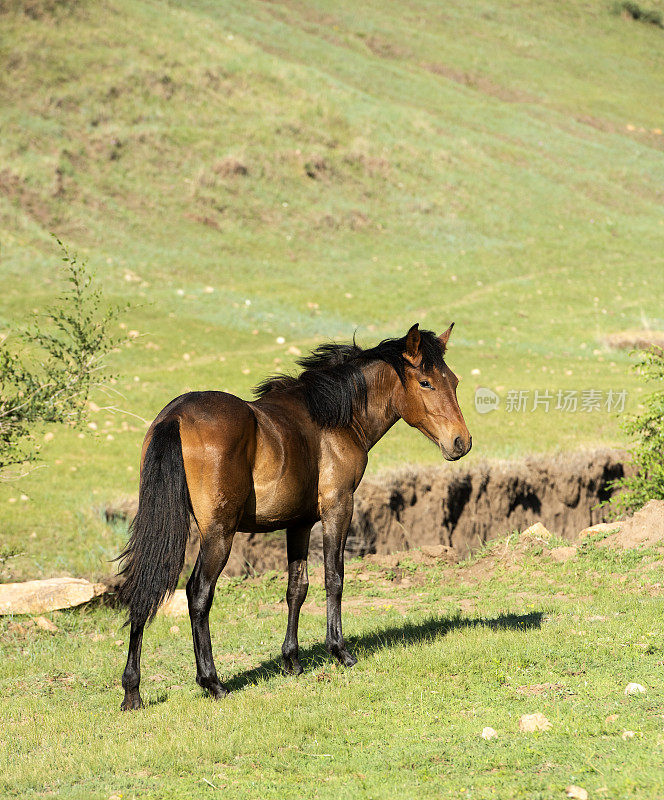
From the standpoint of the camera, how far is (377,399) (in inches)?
355

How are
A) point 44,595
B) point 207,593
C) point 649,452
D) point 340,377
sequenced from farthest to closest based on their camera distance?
point 649,452, point 44,595, point 340,377, point 207,593

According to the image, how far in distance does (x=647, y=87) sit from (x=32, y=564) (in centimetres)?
7125

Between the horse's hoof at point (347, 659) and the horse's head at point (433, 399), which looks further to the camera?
the horse's head at point (433, 399)

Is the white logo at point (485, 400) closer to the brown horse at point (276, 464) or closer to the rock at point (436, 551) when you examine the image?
the rock at point (436, 551)

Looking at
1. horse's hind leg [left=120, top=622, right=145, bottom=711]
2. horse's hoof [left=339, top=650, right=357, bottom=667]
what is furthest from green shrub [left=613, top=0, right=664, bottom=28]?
Answer: horse's hind leg [left=120, top=622, right=145, bottom=711]

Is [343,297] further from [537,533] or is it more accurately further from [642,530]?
[642,530]

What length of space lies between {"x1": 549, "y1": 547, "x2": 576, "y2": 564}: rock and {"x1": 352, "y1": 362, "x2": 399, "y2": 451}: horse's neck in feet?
16.5

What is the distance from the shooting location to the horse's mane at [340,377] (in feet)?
28.6

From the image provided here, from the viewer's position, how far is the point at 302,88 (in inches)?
→ 2034

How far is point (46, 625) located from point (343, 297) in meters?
23.9

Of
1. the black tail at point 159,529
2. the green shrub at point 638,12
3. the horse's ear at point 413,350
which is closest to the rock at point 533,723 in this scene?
the black tail at point 159,529

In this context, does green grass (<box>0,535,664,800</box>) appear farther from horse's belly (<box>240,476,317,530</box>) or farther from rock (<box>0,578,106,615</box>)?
horse's belly (<box>240,476,317,530</box>)

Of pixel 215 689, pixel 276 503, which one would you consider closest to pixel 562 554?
pixel 276 503

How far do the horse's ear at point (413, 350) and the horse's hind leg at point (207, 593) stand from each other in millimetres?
2357
